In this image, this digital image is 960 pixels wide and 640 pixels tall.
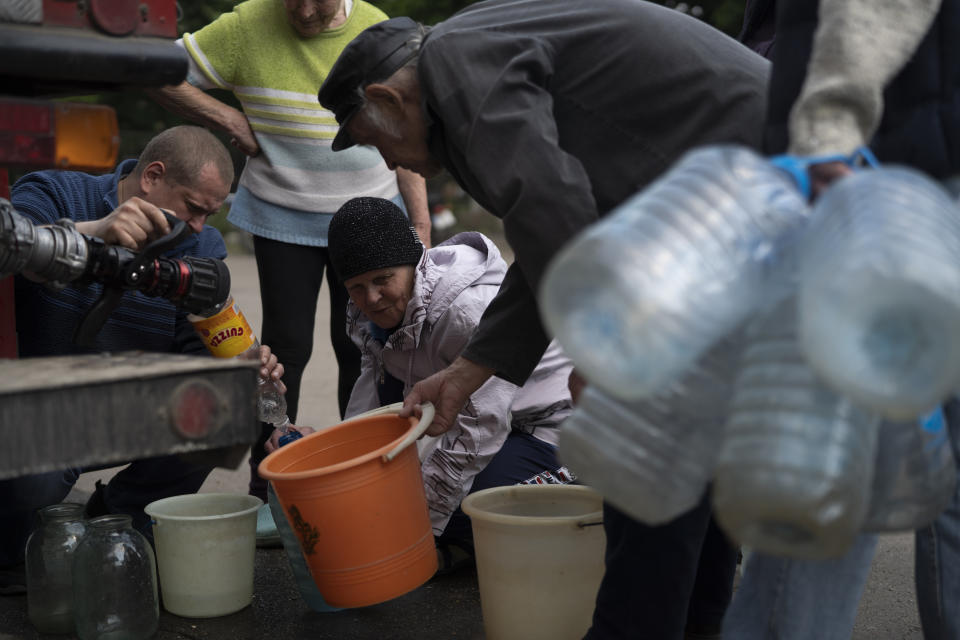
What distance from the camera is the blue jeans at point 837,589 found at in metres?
1.58

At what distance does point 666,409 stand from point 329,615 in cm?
183

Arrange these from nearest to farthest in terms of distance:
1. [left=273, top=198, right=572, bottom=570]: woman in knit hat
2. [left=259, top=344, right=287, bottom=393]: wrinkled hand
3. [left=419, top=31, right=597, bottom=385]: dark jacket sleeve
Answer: [left=419, top=31, right=597, bottom=385]: dark jacket sleeve
[left=259, top=344, right=287, bottom=393]: wrinkled hand
[left=273, top=198, right=572, bottom=570]: woman in knit hat

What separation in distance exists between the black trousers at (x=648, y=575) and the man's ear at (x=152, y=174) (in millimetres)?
1721

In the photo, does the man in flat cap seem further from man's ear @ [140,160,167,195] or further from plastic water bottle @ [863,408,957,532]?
man's ear @ [140,160,167,195]

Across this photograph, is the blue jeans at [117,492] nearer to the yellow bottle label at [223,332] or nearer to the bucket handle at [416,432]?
the yellow bottle label at [223,332]

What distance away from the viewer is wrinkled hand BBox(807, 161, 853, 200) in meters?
1.16

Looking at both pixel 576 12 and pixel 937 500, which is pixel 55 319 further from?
pixel 937 500

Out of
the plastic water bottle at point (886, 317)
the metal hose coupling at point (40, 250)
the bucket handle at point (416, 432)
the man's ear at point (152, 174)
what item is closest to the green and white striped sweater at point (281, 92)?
the man's ear at point (152, 174)

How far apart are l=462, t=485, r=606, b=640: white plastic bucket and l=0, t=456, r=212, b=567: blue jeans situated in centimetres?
95

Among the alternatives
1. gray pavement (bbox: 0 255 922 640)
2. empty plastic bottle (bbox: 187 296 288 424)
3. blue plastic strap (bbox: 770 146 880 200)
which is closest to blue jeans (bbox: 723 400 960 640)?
blue plastic strap (bbox: 770 146 880 200)

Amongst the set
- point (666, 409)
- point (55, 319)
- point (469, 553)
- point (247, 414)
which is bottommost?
point (469, 553)

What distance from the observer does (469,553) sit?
3.06m

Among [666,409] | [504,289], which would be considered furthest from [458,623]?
[666,409]

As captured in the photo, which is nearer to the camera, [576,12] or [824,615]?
[824,615]
